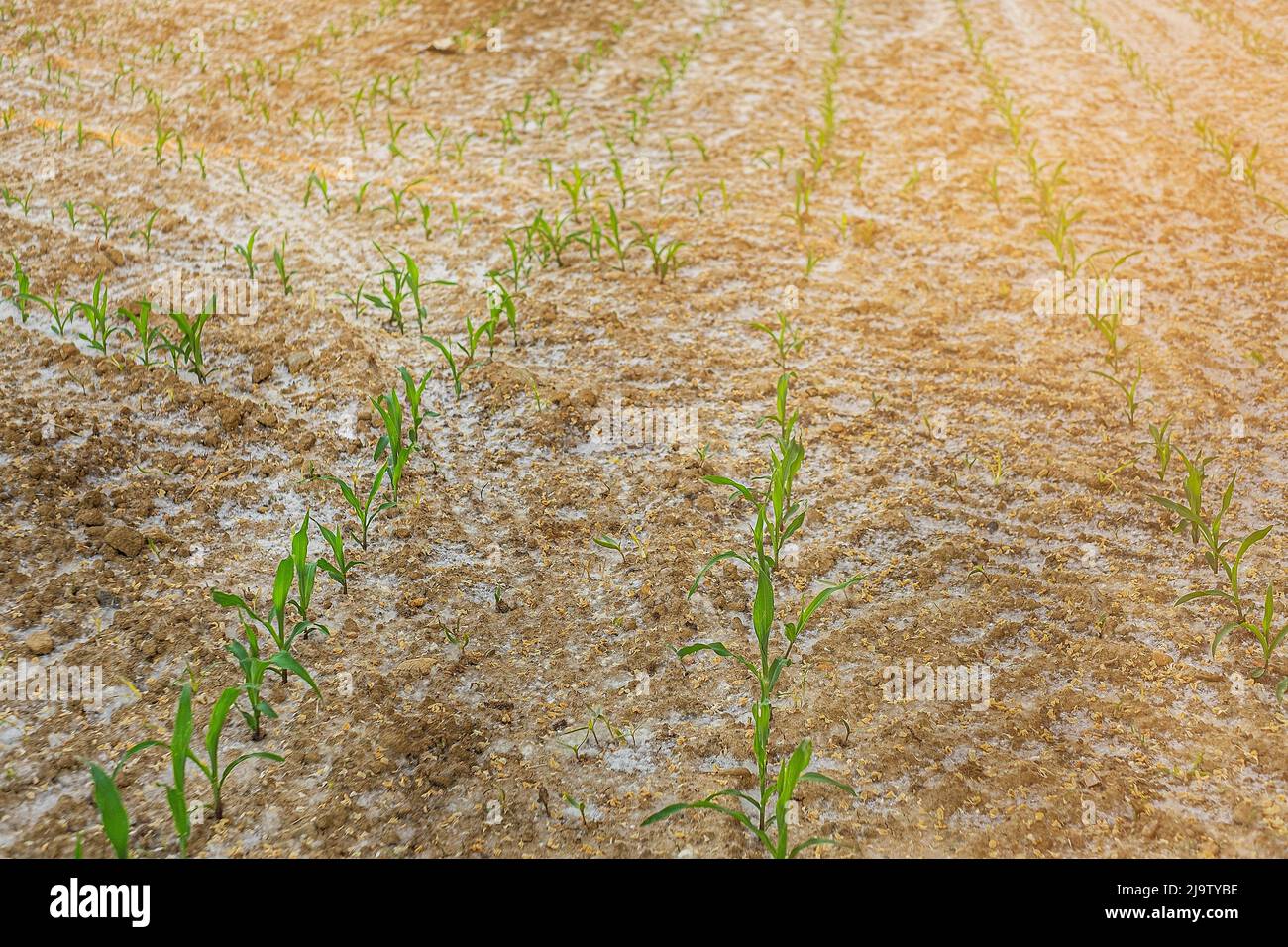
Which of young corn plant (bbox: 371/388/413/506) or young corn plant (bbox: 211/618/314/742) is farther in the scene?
young corn plant (bbox: 371/388/413/506)

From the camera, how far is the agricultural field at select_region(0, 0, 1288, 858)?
6.89 ft

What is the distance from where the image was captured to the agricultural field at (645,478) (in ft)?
6.89

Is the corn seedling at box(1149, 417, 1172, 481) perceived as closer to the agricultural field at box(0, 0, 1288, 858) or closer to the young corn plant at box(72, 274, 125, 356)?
the agricultural field at box(0, 0, 1288, 858)

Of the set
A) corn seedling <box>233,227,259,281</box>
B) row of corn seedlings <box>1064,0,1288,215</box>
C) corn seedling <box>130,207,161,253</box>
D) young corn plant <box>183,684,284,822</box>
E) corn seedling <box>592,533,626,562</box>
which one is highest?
row of corn seedlings <box>1064,0,1288,215</box>

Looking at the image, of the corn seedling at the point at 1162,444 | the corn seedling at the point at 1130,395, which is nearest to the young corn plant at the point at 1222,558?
the corn seedling at the point at 1162,444

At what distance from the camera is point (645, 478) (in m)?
3.23

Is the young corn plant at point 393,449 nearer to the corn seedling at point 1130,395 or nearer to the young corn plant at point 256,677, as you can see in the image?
the young corn plant at point 256,677

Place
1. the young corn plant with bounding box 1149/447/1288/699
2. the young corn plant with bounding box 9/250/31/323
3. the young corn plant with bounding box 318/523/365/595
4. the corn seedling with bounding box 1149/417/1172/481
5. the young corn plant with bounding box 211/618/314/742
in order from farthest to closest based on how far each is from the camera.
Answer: the young corn plant with bounding box 9/250/31/323 < the corn seedling with bounding box 1149/417/1172/481 < the young corn plant with bounding box 318/523/365/595 < the young corn plant with bounding box 1149/447/1288/699 < the young corn plant with bounding box 211/618/314/742

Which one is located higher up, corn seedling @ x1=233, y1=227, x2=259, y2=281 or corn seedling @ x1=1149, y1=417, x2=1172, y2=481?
corn seedling @ x1=233, y1=227, x2=259, y2=281

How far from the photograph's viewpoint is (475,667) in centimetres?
250

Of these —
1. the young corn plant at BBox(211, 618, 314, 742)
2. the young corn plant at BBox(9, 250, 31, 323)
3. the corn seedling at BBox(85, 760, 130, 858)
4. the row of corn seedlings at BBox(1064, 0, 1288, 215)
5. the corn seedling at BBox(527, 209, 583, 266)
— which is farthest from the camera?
the row of corn seedlings at BBox(1064, 0, 1288, 215)

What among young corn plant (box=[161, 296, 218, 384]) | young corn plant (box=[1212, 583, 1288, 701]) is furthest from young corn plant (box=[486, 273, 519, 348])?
young corn plant (box=[1212, 583, 1288, 701])

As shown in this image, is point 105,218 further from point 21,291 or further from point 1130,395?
point 1130,395
